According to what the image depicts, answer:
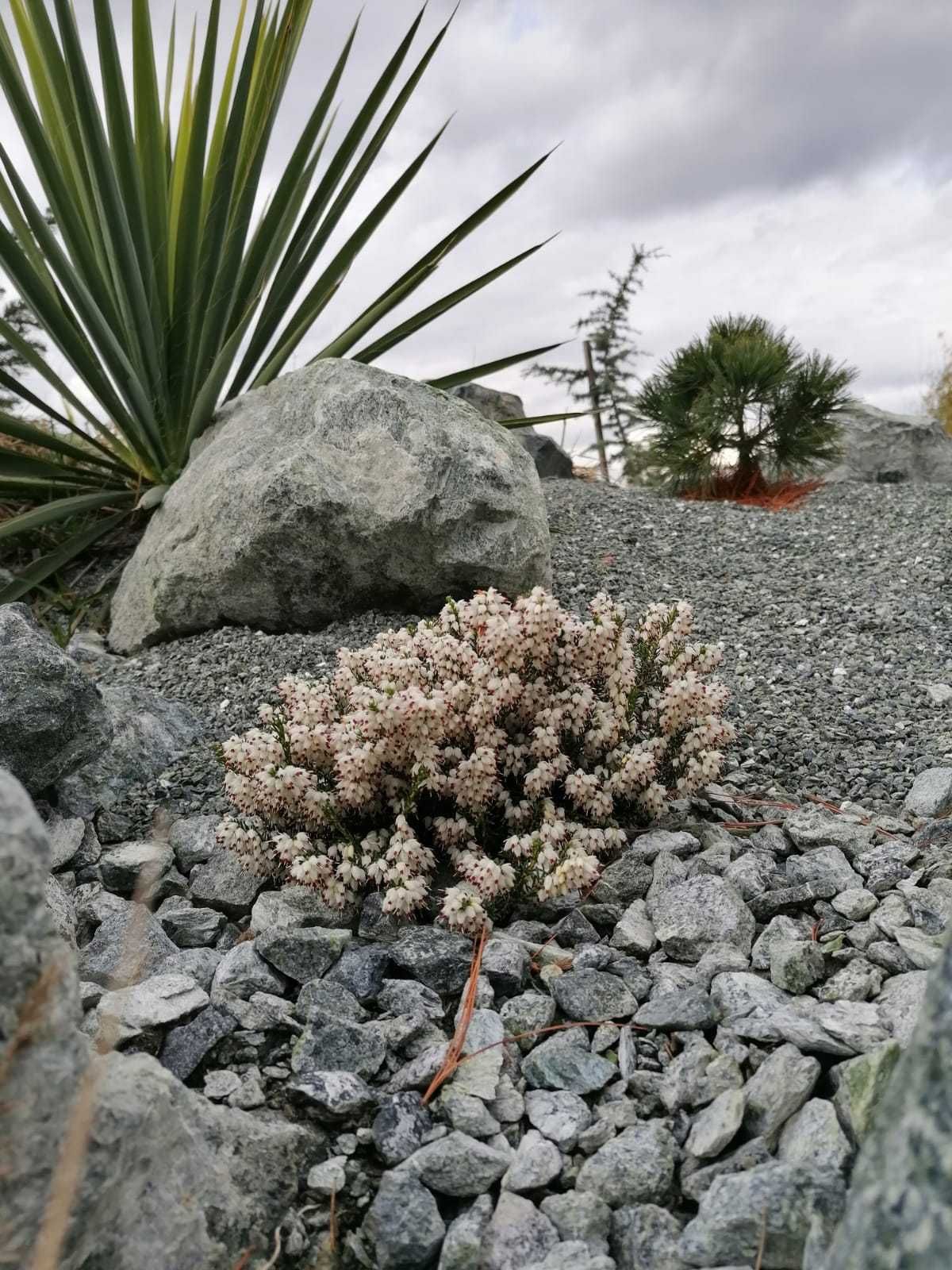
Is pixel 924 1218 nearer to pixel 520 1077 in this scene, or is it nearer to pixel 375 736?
pixel 520 1077

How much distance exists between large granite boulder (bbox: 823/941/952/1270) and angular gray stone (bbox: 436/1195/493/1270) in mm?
676

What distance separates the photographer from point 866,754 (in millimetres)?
3730

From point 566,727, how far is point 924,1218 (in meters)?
1.94

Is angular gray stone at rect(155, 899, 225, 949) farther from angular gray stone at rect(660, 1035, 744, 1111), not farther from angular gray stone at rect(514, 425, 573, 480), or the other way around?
angular gray stone at rect(514, 425, 573, 480)

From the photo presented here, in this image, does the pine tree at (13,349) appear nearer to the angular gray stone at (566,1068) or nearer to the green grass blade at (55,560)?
the green grass blade at (55,560)

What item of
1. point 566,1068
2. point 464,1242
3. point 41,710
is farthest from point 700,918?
point 41,710

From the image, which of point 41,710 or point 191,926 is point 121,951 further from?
point 41,710

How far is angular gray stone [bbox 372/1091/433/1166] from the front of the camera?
5.93 ft

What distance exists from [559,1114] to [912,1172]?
→ 3.12ft

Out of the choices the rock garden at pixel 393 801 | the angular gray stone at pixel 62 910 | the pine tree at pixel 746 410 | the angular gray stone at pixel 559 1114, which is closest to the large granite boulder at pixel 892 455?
the pine tree at pixel 746 410

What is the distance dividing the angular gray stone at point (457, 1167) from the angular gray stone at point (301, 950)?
63cm

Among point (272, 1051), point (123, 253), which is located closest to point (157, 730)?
point (272, 1051)

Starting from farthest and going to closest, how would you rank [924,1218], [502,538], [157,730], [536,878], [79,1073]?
[502,538] → [157,730] → [536,878] → [79,1073] → [924,1218]

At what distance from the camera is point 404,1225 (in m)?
1.65
